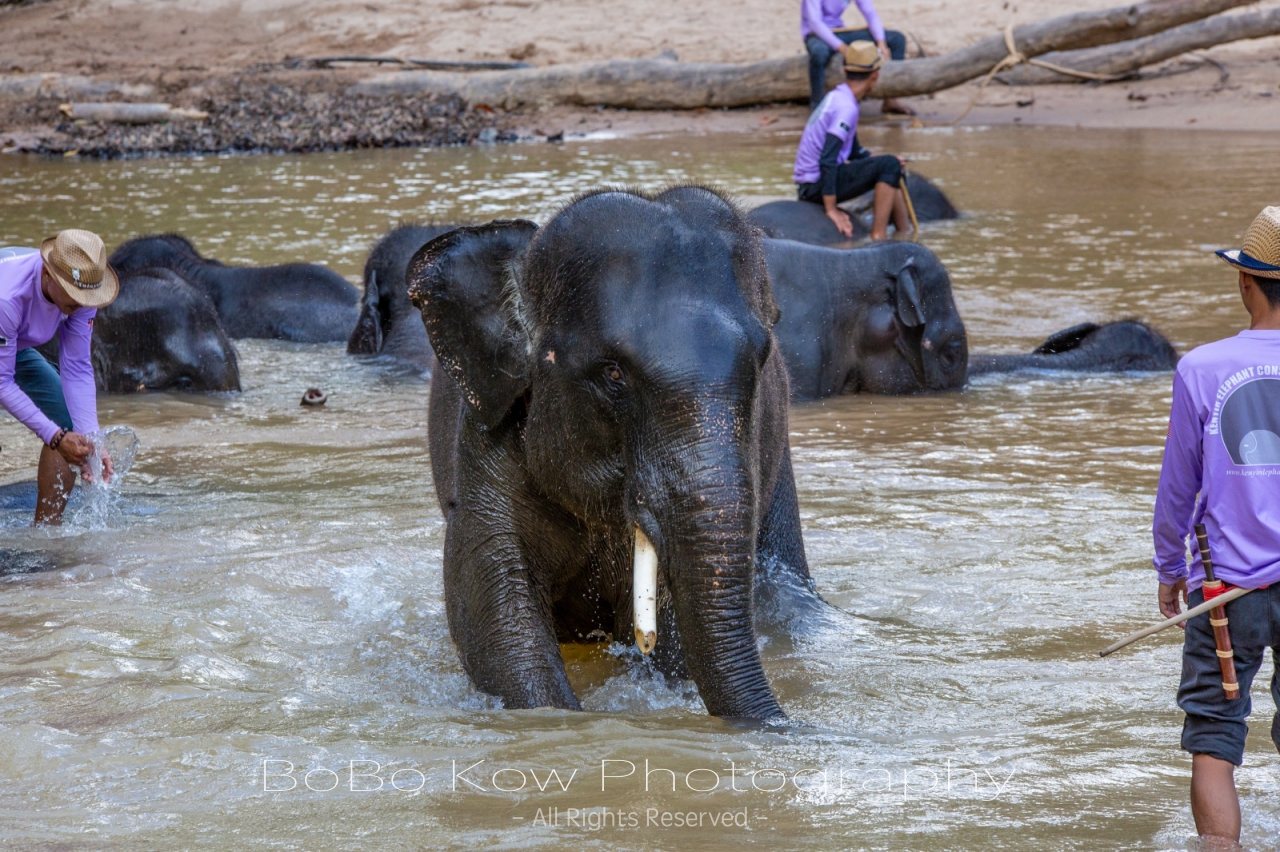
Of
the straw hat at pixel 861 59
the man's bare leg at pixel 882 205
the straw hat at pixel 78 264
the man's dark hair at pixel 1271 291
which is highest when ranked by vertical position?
the straw hat at pixel 861 59

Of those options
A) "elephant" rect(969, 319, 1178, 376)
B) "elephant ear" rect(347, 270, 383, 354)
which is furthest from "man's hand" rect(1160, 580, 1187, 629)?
"elephant ear" rect(347, 270, 383, 354)

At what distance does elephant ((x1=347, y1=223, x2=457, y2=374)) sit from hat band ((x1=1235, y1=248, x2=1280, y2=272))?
272 inches

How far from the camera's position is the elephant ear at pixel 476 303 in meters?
4.01

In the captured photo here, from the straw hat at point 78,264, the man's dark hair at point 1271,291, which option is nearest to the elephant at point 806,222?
the straw hat at point 78,264

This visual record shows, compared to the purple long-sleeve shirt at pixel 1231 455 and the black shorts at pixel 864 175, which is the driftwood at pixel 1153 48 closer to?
the black shorts at pixel 864 175

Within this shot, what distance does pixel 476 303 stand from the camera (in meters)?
4.06

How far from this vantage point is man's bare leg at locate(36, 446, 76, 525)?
21.3 ft

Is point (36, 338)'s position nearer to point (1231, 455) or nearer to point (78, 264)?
point (78, 264)

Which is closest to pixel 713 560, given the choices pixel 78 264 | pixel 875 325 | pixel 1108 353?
pixel 78 264

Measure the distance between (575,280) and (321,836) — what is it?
1402mm

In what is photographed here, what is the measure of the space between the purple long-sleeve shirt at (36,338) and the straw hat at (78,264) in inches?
5.3

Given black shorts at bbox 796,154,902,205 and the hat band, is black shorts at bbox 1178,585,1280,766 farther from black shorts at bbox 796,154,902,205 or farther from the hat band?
black shorts at bbox 796,154,902,205

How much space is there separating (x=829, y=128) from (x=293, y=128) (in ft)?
37.2

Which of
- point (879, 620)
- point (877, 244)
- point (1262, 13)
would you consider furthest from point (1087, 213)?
point (879, 620)
